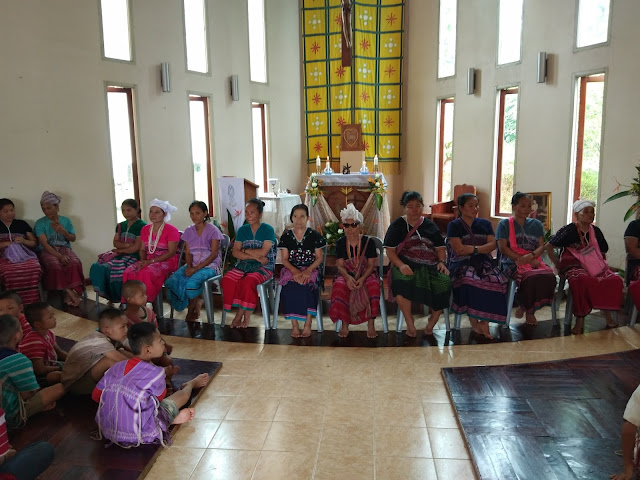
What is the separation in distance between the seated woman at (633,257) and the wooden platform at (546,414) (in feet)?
2.20

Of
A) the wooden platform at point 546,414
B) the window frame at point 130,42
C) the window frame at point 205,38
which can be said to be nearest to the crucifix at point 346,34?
the window frame at point 205,38

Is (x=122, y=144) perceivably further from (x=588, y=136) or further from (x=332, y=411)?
(x=588, y=136)

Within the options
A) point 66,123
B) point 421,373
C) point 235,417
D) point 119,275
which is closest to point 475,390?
point 421,373

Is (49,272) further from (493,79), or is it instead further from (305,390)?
(493,79)

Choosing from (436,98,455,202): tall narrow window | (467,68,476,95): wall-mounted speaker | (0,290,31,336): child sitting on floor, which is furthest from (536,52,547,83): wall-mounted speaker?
(0,290,31,336): child sitting on floor

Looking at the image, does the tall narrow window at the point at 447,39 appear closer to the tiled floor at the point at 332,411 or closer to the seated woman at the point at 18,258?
the tiled floor at the point at 332,411

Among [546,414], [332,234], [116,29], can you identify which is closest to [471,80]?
[332,234]

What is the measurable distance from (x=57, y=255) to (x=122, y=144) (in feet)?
7.26

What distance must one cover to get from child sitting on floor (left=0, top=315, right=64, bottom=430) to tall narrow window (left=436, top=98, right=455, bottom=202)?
23.8 ft

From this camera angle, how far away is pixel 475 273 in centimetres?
440

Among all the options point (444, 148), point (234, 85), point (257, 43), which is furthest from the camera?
point (444, 148)

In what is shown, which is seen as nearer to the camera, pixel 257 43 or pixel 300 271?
pixel 300 271

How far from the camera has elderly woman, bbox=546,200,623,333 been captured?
4398mm

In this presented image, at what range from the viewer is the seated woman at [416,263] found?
4340 mm
